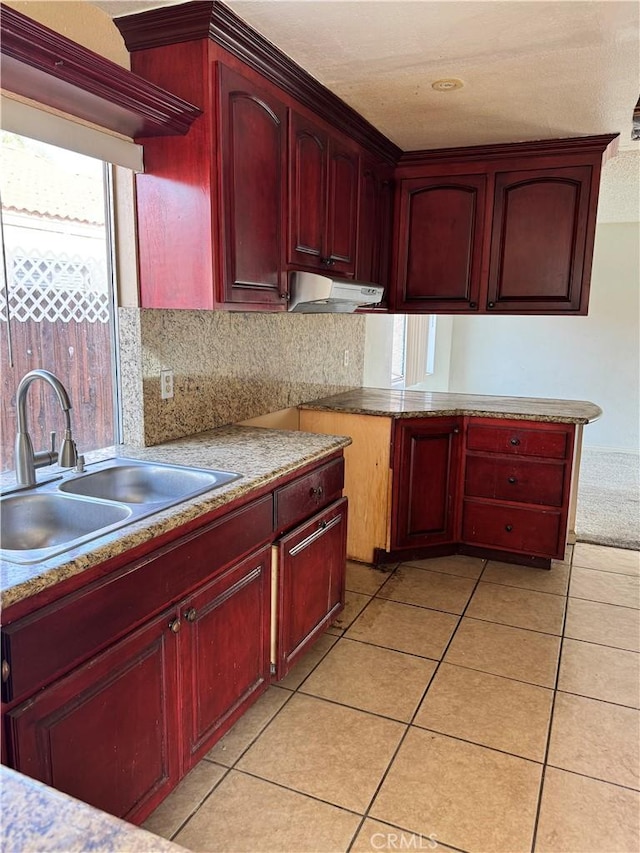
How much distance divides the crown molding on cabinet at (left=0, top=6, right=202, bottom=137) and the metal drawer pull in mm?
1436

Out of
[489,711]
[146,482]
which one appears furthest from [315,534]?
[489,711]

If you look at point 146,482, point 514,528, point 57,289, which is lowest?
point 514,528

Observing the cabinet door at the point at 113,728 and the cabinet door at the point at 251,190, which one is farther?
the cabinet door at the point at 251,190

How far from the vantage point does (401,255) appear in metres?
3.58

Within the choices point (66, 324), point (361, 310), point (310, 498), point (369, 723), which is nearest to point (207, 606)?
point (310, 498)

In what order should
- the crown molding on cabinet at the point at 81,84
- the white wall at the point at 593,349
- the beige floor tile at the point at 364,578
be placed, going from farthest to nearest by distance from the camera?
the white wall at the point at 593,349
the beige floor tile at the point at 364,578
the crown molding on cabinet at the point at 81,84

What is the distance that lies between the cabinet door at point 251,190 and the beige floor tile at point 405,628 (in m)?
1.49

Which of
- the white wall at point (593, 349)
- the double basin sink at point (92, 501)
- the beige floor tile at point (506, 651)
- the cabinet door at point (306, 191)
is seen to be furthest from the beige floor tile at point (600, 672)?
the white wall at point (593, 349)

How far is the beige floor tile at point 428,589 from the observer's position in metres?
2.97

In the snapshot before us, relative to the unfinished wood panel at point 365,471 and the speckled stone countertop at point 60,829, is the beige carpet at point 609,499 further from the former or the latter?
the speckled stone countertop at point 60,829

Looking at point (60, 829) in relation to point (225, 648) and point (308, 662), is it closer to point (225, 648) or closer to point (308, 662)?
point (225, 648)

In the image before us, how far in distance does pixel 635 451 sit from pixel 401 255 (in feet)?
14.6

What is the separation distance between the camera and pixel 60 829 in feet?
2.18

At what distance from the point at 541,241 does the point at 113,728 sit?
10.2 feet
